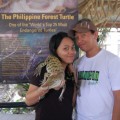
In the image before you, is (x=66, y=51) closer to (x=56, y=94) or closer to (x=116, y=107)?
(x=56, y=94)

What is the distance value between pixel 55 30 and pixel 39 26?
5.6 inches

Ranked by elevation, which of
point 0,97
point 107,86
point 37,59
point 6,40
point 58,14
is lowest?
point 0,97

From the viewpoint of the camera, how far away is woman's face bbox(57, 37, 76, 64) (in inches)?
63.2

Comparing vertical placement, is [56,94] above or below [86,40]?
below

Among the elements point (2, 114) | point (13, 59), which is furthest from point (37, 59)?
point (2, 114)

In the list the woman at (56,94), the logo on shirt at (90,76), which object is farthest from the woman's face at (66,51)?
the logo on shirt at (90,76)

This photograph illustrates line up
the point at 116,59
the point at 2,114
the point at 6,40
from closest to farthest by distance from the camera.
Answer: the point at 116,59
the point at 6,40
the point at 2,114

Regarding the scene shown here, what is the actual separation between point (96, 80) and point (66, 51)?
27 centimetres

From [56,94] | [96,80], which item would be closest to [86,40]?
[96,80]

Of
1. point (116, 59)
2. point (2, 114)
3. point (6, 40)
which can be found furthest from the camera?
point (2, 114)

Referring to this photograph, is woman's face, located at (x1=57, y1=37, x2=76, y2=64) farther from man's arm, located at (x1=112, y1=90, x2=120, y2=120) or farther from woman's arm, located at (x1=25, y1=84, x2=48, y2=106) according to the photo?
man's arm, located at (x1=112, y1=90, x2=120, y2=120)

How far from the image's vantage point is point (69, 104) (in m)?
1.68

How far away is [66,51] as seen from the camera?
1609mm

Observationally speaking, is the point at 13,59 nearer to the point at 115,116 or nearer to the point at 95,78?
the point at 95,78
